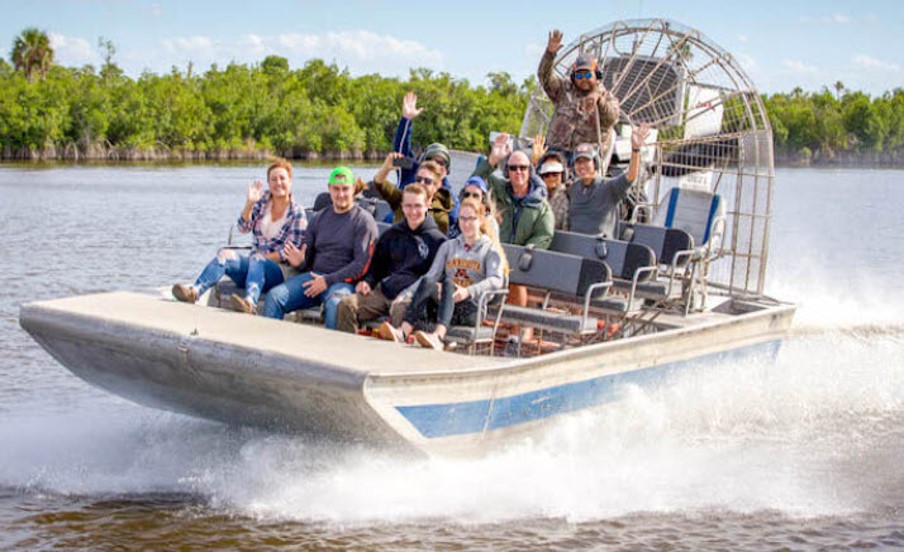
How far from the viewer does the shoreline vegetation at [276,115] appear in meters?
80.2

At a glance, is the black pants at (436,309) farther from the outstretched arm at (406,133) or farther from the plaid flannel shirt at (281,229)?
the outstretched arm at (406,133)

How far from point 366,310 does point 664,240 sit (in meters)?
3.22

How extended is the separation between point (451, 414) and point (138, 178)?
5191cm

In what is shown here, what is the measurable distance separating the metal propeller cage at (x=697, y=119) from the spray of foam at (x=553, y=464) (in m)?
1.64

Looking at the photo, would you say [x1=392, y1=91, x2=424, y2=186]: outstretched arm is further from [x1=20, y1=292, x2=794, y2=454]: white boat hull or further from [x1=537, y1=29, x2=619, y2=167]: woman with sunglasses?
[x1=20, y1=292, x2=794, y2=454]: white boat hull

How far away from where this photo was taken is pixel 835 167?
4163 inches

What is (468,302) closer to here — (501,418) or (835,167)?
(501,418)

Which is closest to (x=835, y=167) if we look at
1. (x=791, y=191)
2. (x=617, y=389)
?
(x=791, y=191)

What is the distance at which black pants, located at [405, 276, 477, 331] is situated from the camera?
792 cm

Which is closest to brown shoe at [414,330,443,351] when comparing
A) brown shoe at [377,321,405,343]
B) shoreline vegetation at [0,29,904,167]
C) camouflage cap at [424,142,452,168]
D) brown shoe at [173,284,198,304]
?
brown shoe at [377,321,405,343]

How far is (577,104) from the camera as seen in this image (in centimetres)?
1180

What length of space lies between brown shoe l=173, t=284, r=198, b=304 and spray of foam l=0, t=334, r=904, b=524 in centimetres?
108

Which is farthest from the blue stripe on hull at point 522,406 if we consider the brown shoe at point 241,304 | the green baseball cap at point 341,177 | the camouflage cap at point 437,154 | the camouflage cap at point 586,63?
the camouflage cap at point 586,63

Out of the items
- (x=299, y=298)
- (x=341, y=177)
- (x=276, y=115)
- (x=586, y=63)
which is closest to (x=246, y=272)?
(x=299, y=298)
